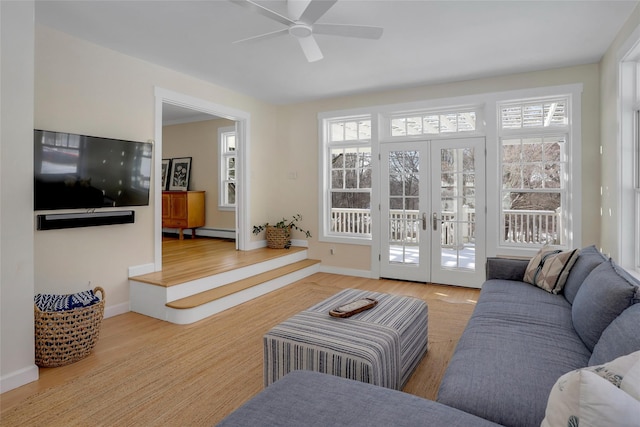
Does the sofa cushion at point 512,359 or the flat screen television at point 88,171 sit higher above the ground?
the flat screen television at point 88,171

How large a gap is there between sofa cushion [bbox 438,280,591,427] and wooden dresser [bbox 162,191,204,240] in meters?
6.02

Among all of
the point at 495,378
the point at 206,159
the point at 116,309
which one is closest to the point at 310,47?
the point at 495,378

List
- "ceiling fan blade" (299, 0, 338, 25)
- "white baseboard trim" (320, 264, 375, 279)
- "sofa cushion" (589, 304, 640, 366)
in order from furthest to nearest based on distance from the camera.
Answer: "white baseboard trim" (320, 264, 375, 279) < "ceiling fan blade" (299, 0, 338, 25) < "sofa cushion" (589, 304, 640, 366)

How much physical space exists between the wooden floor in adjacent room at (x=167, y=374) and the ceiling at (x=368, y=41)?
2.63 meters

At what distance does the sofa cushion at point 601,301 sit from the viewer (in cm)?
170

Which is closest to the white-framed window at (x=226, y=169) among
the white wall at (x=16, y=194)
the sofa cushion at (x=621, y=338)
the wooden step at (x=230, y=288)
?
the wooden step at (x=230, y=288)

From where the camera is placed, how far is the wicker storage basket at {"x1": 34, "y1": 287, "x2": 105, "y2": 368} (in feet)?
8.67

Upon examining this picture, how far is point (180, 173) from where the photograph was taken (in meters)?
7.84

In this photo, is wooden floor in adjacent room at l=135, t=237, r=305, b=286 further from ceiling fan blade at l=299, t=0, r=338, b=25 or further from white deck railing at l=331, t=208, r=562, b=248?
ceiling fan blade at l=299, t=0, r=338, b=25

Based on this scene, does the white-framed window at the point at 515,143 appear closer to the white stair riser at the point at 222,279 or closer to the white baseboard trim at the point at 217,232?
the white stair riser at the point at 222,279

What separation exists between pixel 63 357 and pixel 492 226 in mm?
4625

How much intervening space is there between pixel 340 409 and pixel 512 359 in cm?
89

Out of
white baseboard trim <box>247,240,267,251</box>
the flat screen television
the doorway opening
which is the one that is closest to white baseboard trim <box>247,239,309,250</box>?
white baseboard trim <box>247,240,267,251</box>

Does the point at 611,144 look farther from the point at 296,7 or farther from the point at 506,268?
the point at 296,7
